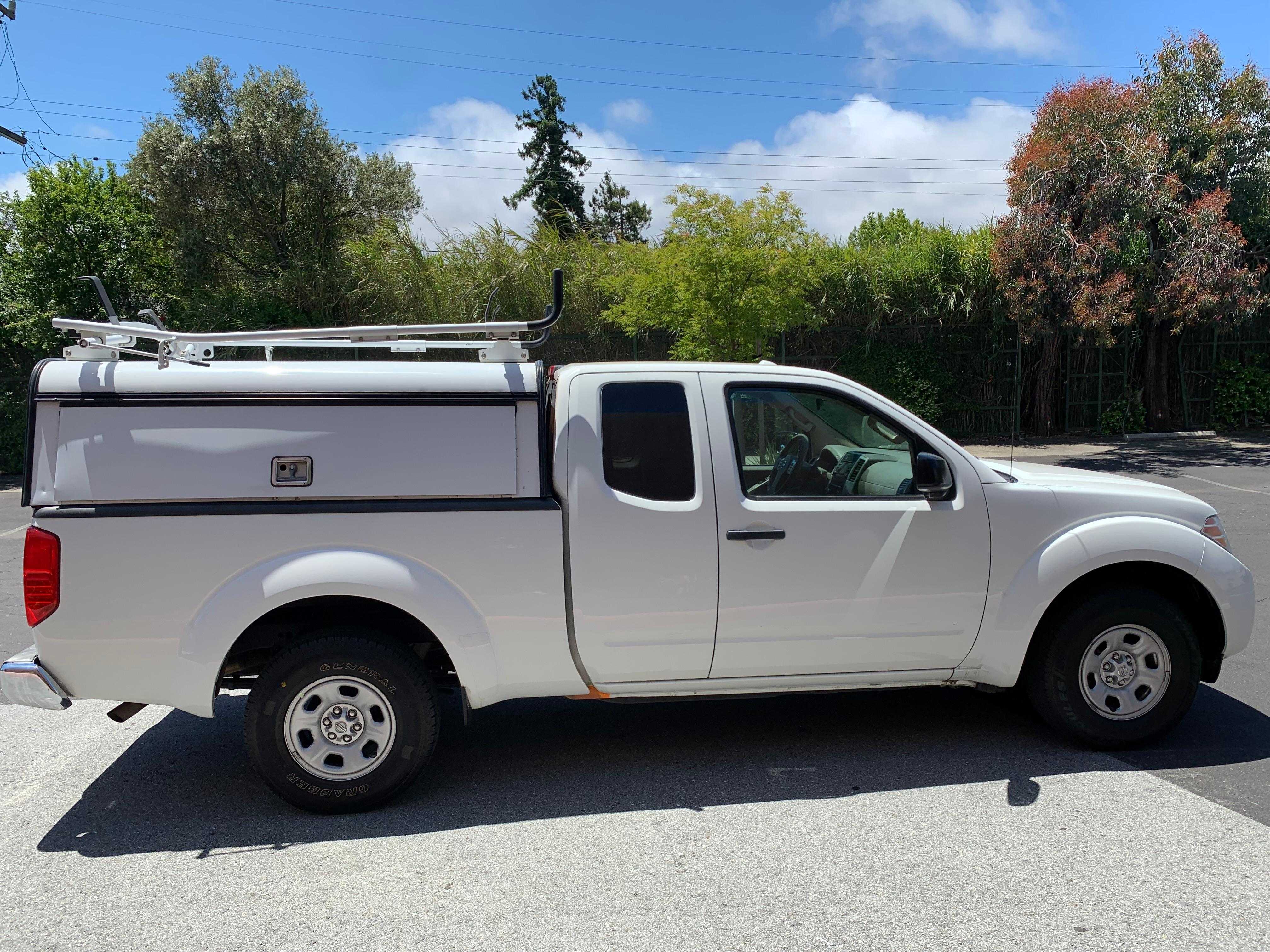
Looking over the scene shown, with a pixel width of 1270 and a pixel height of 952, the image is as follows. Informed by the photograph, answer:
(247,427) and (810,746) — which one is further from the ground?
(247,427)

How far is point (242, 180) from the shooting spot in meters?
21.7

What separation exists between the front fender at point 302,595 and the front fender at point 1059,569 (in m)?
2.42

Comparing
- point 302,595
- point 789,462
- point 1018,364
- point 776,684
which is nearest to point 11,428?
point 302,595

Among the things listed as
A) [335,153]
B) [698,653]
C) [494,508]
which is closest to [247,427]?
[494,508]

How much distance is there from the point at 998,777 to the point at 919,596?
0.89 meters

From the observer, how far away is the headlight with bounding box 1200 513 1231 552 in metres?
4.57

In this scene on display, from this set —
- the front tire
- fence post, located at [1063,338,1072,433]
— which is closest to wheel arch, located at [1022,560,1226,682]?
the front tire

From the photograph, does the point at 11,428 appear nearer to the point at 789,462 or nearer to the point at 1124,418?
the point at 789,462

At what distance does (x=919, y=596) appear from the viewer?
431 cm

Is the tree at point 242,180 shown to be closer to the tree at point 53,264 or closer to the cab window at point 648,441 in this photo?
the tree at point 53,264

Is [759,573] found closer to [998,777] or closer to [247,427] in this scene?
[998,777]

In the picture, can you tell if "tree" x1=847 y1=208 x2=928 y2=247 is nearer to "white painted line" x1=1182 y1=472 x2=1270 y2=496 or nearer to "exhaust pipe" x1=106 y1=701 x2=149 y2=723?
"white painted line" x1=1182 y1=472 x2=1270 y2=496

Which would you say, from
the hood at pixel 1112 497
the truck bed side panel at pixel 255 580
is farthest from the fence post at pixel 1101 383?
the truck bed side panel at pixel 255 580

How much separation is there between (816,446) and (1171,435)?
57.4ft
